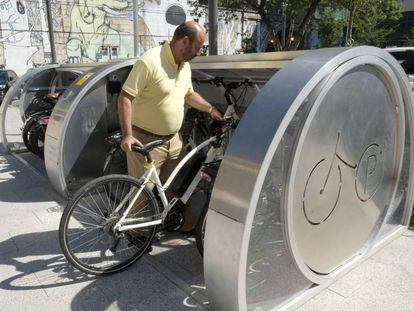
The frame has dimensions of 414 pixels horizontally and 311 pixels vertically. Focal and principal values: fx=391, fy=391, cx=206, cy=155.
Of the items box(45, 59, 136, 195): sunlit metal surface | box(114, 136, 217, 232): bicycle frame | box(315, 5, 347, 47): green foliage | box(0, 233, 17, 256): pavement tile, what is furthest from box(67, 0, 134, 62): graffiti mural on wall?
box(114, 136, 217, 232): bicycle frame

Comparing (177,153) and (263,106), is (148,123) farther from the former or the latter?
(263,106)

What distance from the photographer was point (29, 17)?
26359mm

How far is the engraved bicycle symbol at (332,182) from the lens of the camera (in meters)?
2.43

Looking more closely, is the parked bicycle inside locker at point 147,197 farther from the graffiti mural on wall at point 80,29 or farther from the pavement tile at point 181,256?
the graffiti mural on wall at point 80,29

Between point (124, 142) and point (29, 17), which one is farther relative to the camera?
point (29, 17)

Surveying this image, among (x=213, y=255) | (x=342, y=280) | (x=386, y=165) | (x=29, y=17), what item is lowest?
(x=342, y=280)

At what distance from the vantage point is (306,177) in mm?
2350

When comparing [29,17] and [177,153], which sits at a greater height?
[29,17]

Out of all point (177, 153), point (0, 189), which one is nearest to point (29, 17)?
point (0, 189)

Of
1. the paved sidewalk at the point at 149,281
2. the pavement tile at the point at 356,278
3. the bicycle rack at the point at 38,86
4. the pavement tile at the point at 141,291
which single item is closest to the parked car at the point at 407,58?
Answer: the bicycle rack at the point at 38,86

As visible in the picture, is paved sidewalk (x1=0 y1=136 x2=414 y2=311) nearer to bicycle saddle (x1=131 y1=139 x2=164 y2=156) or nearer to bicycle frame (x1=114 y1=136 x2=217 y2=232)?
bicycle frame (x1=114 y1=136 x2=217 y2=232)

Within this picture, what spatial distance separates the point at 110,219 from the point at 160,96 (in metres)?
0.97

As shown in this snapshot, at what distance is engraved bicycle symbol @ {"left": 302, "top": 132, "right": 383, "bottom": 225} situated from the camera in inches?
95.5

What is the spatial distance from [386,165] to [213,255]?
180 cm
